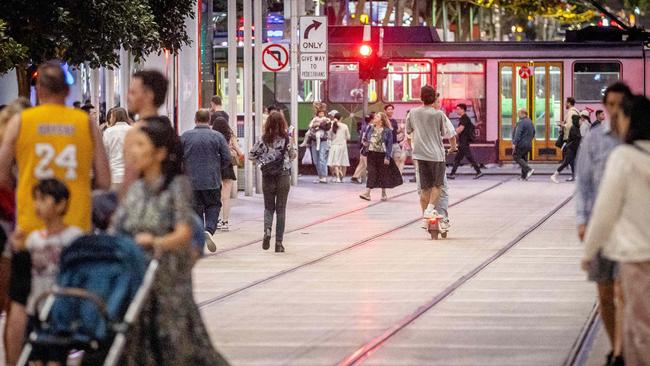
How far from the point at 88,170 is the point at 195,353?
141 cm

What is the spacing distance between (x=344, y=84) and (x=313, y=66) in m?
9.61

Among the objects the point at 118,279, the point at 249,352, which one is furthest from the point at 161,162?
the point at 249,352

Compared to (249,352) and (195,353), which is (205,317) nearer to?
(249,352)

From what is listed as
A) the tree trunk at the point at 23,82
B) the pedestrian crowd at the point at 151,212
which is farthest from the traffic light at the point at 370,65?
the pedestrian crowd at the point at 151,212

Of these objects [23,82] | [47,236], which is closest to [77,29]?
[23,82]

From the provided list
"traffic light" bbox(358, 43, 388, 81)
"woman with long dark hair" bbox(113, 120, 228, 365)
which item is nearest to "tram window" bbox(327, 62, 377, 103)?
"traffic light" bbox(358, 43, 388, 81)

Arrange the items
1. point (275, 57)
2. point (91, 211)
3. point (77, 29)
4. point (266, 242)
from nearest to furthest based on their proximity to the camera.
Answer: point (91, 211)
point (266, 242)
point (77, 29)
point (275, 57)

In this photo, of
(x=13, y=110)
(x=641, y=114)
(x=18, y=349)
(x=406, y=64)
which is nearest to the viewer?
(x=641, y=114)

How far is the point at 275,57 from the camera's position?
30.5 meters

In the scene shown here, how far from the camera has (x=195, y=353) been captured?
7.71 m

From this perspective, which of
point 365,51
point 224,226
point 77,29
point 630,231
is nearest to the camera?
point 630,231

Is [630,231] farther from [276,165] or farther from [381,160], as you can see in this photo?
[381,160]

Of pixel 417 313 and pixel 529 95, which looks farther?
pixel 529 95

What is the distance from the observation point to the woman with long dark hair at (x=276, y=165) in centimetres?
1795
